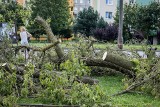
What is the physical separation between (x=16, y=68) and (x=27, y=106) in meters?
0.80

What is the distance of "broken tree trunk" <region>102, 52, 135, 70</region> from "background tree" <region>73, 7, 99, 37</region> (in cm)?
3608

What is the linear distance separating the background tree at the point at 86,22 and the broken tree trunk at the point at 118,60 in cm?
3608

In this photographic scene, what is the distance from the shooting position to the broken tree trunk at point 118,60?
7.46m

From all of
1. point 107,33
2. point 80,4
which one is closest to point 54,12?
point 107,33

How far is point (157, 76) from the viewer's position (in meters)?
7.05

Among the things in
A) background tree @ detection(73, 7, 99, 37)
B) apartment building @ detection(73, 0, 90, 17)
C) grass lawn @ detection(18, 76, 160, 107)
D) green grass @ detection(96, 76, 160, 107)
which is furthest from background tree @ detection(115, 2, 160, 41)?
apartment building @ detection(73, 0, 90, 17)

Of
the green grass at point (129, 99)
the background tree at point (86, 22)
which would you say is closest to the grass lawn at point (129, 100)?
the green grass at point (129, 99)

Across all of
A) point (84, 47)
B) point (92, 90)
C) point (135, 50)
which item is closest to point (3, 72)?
point (92, 90)

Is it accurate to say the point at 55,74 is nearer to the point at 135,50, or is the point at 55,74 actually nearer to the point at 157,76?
the point at 157,76

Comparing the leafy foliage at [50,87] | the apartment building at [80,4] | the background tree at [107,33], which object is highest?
the apartment building at [80,4]

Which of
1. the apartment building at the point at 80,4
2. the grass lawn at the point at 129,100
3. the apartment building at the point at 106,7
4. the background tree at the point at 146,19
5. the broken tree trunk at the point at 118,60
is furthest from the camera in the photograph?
the apartment building at the point at 80,4

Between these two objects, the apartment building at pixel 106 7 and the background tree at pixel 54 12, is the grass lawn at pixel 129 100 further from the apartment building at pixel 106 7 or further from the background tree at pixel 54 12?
the apartment building at pixel 106 7

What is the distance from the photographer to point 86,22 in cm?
4453

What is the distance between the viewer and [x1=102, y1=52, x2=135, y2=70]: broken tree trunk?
7.46 metres
